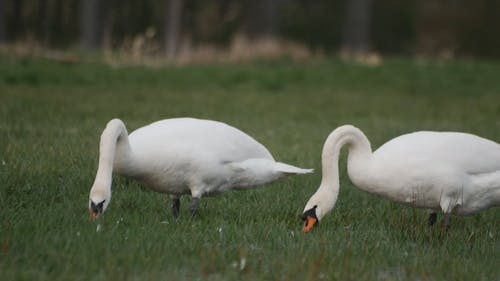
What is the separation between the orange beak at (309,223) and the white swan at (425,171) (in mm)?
318

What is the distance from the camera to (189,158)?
619 cm

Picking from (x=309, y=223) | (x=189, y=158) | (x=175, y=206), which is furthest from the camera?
(x=175, y=206)

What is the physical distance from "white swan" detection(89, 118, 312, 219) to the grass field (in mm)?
256

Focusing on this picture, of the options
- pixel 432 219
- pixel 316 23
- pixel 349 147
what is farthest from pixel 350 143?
pixel 316 23

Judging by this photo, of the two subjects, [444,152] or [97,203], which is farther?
[444,152]

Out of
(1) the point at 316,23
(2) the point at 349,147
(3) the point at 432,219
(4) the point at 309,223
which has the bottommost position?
(1) the point at 316,23

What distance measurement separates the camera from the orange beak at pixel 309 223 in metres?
5.70

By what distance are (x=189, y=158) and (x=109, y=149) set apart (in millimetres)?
757

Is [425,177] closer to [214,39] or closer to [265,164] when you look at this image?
[265,164]

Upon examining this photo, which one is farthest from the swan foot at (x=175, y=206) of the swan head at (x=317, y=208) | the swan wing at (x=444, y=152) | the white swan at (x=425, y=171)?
the swan wing at (x=444, y=152)

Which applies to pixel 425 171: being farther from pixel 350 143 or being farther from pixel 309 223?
pixel 309 223

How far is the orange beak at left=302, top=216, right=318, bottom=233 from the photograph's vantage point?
5.70m

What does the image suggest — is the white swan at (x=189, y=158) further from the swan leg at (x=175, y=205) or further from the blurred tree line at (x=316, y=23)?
the blurred tree line at (x=316, y=23)

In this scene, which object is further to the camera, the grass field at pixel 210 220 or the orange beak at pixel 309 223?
the orange beak at pixel 309 223
